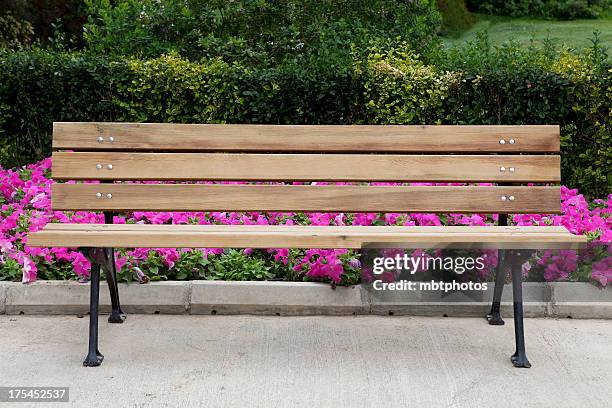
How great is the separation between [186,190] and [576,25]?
13531mm

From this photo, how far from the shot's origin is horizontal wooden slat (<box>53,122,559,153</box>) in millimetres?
4098

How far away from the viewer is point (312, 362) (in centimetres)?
371

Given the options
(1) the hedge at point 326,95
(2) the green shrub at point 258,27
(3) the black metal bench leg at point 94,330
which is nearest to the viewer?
(3) the black metal bench leg at point 94,330

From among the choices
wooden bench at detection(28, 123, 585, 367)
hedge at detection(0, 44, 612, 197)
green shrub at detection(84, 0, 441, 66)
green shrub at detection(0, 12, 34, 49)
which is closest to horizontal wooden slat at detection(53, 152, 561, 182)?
wooden bench at detection(28, 123, 585, 367)

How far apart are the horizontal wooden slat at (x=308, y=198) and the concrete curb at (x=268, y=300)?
446 mm

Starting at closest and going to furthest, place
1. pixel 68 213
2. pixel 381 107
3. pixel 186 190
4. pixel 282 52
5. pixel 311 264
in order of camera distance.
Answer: pixel 186 190, pixel 311 264, pixel 68 213, pixel 381 107, pixel 282 52

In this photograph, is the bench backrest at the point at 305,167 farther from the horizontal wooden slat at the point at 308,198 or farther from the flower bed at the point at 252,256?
the flower bed at the point at 252,256

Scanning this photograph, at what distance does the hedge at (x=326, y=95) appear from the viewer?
5661 millimetres

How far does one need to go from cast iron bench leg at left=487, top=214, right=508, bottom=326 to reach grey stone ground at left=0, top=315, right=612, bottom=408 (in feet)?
0.21

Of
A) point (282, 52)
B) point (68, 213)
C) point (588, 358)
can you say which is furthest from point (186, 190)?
point (282, 52)

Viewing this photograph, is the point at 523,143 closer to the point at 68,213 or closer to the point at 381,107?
the point at 381,107

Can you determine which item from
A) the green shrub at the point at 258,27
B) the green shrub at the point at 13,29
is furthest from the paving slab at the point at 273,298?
the green shrub at the point at 13,29

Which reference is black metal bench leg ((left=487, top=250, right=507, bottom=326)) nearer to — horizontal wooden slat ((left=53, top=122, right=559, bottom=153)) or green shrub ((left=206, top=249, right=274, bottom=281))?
horizontal wooden slat ((left=53, top=122, right=559, bottom=153))

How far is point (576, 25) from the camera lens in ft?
52.6
